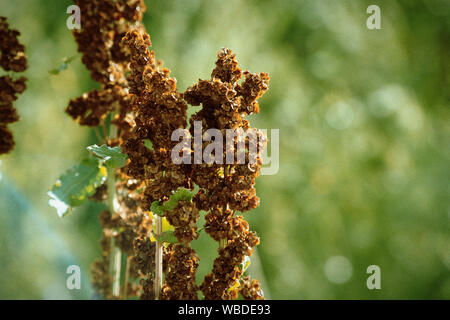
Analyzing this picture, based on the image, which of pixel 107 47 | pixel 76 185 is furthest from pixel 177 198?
pixel 107 47

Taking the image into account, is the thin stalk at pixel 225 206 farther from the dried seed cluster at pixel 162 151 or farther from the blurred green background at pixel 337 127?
the blurred green background at pixel 337 127

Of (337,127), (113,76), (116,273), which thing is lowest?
(116,273)

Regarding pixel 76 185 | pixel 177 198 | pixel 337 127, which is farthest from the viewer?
pixel 337 127

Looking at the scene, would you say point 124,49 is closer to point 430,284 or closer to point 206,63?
point 206,63

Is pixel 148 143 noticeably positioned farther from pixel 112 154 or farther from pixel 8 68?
pixel 8 68

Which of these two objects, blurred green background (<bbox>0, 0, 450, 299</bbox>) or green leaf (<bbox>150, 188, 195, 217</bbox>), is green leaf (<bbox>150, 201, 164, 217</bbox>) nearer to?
green leaf (<bbox>150, 188, 195, 217</bbox>)

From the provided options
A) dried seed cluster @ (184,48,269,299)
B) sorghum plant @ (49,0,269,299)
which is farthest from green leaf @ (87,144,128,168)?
dried seed cluster @ (184,48,269,299)

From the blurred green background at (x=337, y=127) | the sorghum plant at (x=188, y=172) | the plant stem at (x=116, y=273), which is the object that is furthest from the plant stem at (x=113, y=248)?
the blurred green background at (x=337, y=127)
